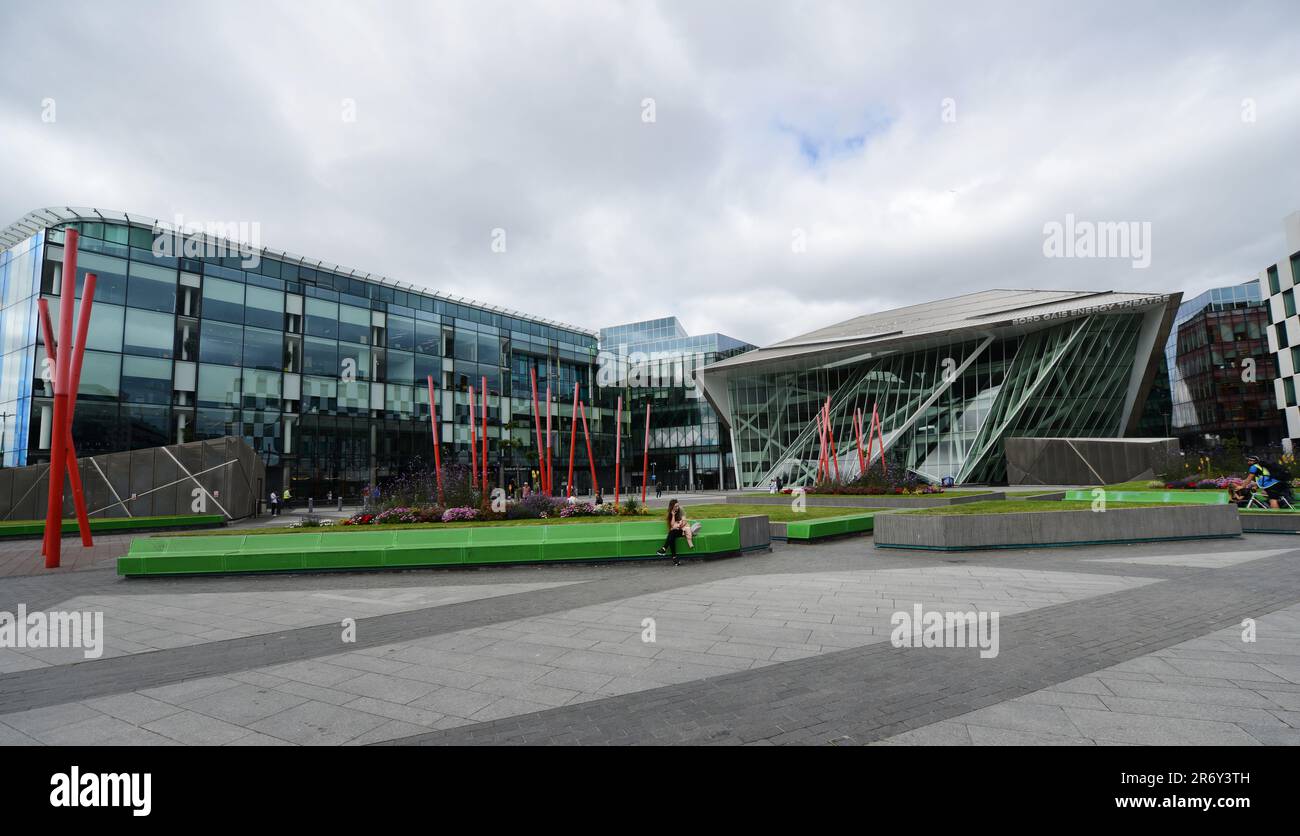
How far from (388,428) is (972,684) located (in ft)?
163

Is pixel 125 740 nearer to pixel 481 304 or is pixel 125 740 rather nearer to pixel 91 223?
pixel 91 223

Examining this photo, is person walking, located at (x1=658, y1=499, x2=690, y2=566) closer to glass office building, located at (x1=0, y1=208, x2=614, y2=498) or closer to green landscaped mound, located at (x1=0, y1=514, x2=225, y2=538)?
green landscaped mound, located at (x1=0, y1=514, x2=225, y2=538)

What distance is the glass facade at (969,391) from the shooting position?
42469 millimetres

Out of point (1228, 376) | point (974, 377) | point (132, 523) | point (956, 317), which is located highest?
point (956, 317)

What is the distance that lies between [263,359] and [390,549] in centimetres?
3670

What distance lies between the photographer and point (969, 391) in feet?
150

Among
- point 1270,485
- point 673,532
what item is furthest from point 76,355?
point 1270,485

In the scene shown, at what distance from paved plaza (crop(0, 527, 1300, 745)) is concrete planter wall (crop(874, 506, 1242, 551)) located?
3.69 metres

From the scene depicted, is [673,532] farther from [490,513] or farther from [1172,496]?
[1172,496]

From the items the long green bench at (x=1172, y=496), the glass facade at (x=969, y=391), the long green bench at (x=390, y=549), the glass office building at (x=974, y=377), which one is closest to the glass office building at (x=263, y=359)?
the glass office building at (x=974, y=377)

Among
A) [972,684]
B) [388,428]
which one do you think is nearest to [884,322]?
[388,428]

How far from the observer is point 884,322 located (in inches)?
2315
